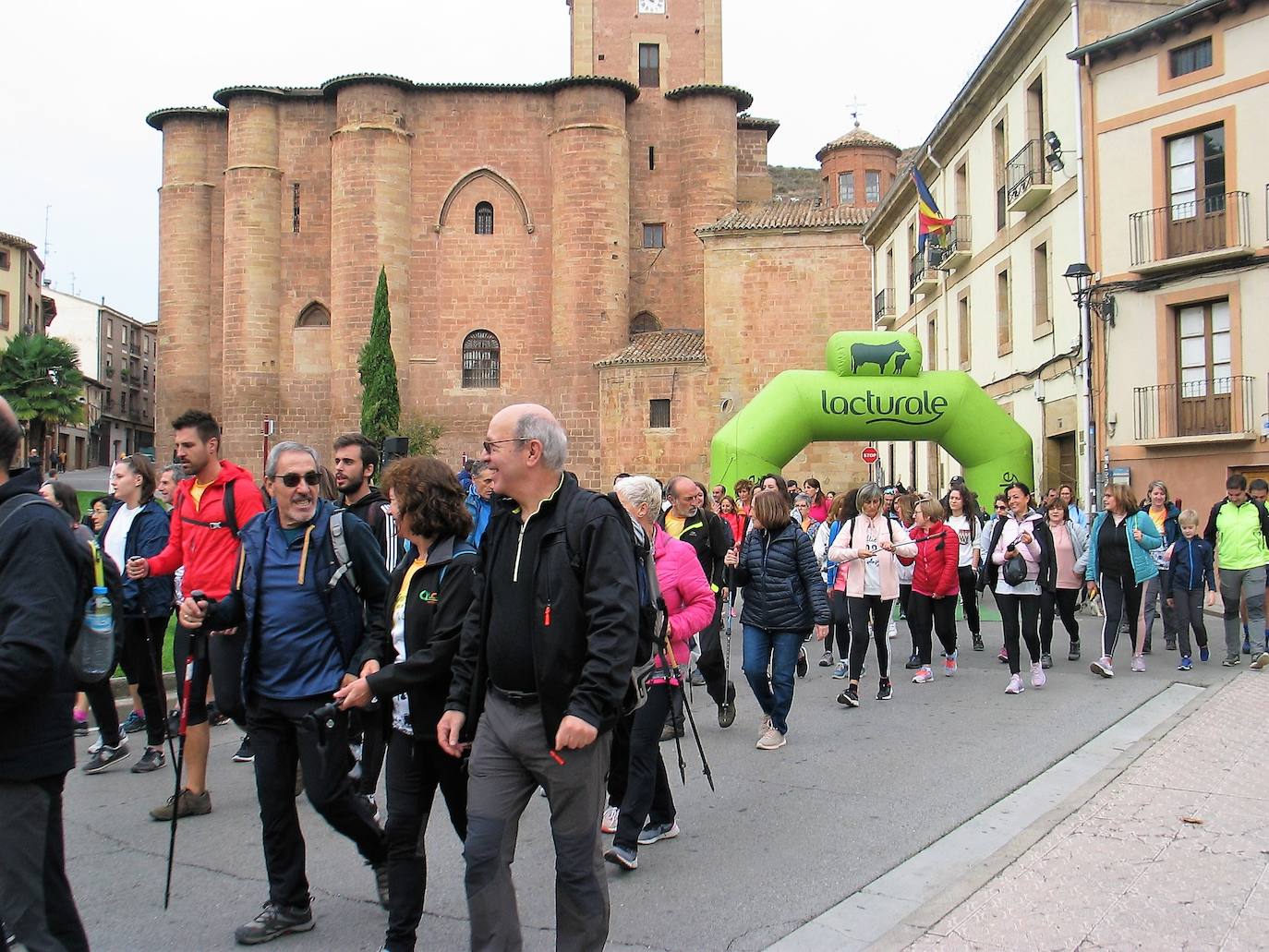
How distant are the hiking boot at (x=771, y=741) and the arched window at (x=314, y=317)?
40.2 meters

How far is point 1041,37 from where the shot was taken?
72.4 ft

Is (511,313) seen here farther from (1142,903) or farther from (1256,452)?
(1142,903)

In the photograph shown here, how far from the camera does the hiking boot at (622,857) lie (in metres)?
5.28

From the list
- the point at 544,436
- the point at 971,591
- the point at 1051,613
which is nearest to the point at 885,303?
the point at 971,591

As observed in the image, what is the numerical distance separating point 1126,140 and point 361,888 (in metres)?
18.9

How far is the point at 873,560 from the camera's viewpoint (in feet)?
32.7

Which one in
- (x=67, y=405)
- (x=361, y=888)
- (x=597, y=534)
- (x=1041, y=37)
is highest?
(x=1041, y=37)

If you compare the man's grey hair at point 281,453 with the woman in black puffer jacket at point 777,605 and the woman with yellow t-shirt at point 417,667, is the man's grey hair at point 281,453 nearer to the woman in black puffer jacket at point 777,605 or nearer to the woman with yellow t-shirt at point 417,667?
the woman with yellow t-shirt at point 417,667

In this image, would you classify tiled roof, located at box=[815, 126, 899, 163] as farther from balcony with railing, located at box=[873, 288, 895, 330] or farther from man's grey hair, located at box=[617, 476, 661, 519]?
man's grey hair, located at box=[617, 476, 661, 519]

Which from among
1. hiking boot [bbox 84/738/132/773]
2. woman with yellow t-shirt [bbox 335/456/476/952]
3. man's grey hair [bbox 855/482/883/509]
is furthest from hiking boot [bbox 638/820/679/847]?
man's grey hair [bbox 855/482/883/509]

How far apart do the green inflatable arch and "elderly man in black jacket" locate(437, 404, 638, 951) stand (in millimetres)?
16193

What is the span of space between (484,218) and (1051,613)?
122 ft

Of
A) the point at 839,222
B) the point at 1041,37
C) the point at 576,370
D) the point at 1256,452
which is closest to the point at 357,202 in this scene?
the point at 576,370

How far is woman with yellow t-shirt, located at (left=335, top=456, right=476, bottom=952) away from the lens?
4.14 m
